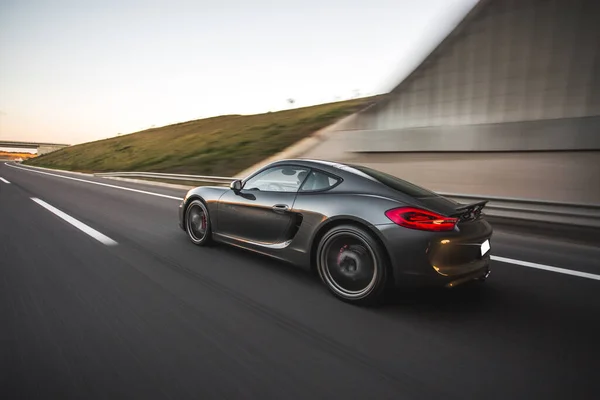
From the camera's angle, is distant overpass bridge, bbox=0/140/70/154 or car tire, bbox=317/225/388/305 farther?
distant overpass bridge, bbox=0/140/70/154

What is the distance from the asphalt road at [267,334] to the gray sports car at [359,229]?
0.28m

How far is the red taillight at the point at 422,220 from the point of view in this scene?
9.61 ft

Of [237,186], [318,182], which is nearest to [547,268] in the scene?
[318,182]

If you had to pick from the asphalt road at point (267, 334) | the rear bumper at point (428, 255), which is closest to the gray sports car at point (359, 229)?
the rear bumper at point (428, 255)

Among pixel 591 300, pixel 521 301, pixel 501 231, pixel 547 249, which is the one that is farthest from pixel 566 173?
pixel 521 301

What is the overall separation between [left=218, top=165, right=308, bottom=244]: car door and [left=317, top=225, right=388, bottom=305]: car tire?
20.5 inches

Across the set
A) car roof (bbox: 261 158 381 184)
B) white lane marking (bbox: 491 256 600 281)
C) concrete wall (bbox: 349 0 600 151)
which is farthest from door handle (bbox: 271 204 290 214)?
concrete wall (bbox: 349 0 600 151)

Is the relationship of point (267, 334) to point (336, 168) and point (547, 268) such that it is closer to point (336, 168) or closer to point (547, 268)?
point (336, 168)

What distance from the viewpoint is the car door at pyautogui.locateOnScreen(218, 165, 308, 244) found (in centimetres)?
380

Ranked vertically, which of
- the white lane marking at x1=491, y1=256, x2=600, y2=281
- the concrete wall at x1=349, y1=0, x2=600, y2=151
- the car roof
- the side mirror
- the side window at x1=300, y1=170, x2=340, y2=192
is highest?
the concrete wall at x1=349, y1=0, x2=600, y2=151

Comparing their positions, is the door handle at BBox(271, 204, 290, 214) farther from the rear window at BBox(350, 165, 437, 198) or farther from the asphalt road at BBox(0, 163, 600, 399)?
the rear window at BBox(350, 165, 437, 198)

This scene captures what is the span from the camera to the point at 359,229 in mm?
3201

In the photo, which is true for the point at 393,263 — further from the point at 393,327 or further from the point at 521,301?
the point at 521,301

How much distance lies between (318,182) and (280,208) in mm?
479
